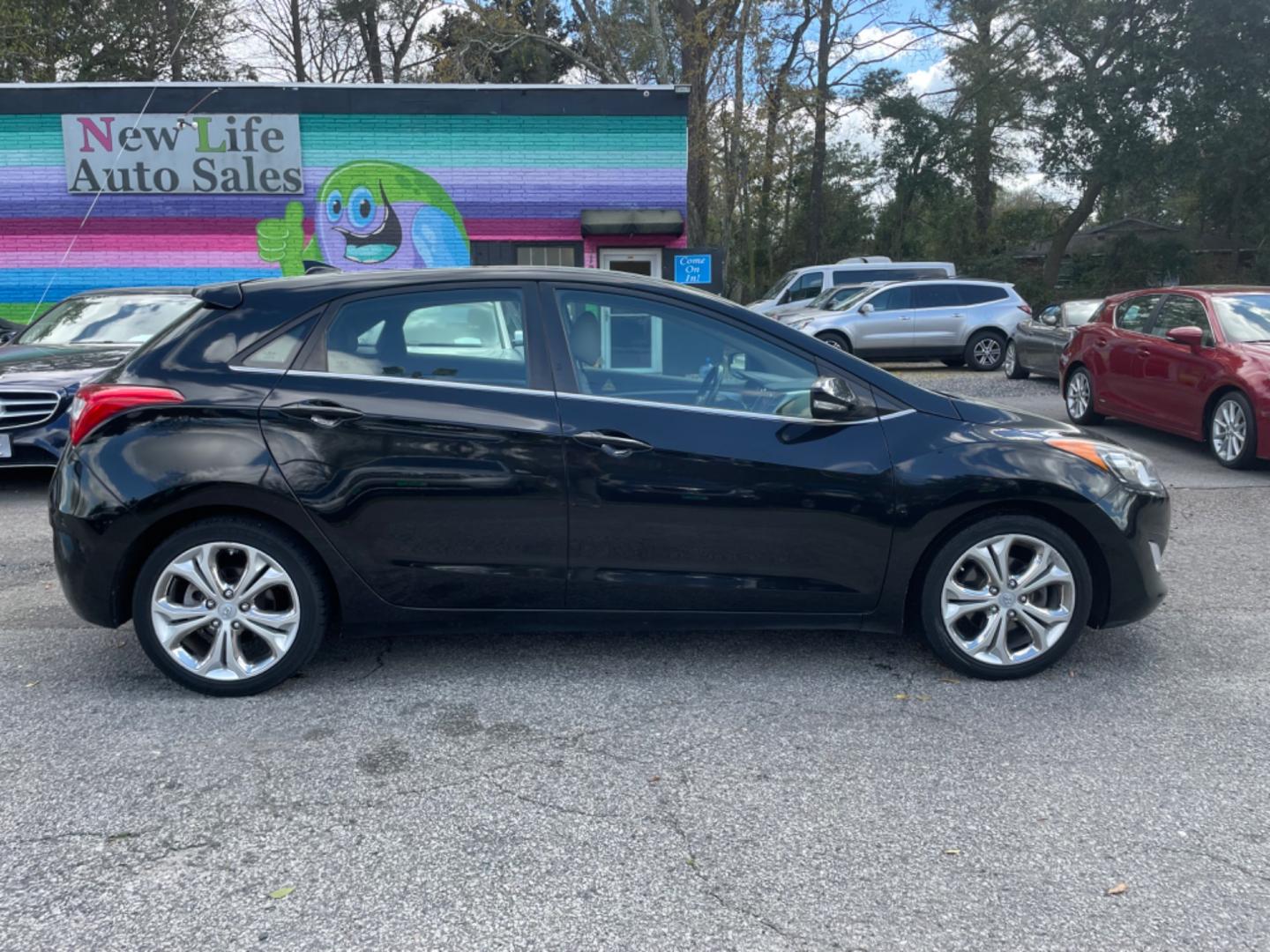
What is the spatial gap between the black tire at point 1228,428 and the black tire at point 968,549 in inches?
216

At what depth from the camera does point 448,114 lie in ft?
59.0

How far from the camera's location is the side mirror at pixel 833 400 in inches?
162

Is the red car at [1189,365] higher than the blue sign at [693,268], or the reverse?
the blue sign at [693,268]

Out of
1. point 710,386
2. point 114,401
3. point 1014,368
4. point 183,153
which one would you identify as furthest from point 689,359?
point 183,153

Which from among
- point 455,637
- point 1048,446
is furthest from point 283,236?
point 1048,446

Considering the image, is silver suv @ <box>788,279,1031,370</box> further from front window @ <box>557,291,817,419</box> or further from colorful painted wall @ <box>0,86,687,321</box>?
front window @ <box>557,291,817,419</box>

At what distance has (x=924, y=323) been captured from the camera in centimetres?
1838

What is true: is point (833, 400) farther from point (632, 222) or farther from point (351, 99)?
point (351, 99)

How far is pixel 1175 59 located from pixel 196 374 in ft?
107

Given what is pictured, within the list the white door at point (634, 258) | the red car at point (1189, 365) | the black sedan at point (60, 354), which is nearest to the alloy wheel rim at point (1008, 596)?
the black sedan at point (60, 354)

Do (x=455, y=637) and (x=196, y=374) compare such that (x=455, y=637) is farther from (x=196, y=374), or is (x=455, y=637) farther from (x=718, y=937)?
(x=718, y=937)

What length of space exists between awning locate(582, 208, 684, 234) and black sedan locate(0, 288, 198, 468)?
9.07 metres

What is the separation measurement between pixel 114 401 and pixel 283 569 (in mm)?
A: 928

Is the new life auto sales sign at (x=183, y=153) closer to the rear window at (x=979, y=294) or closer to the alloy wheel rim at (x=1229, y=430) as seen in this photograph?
the rear window at (x=979, y=294)
